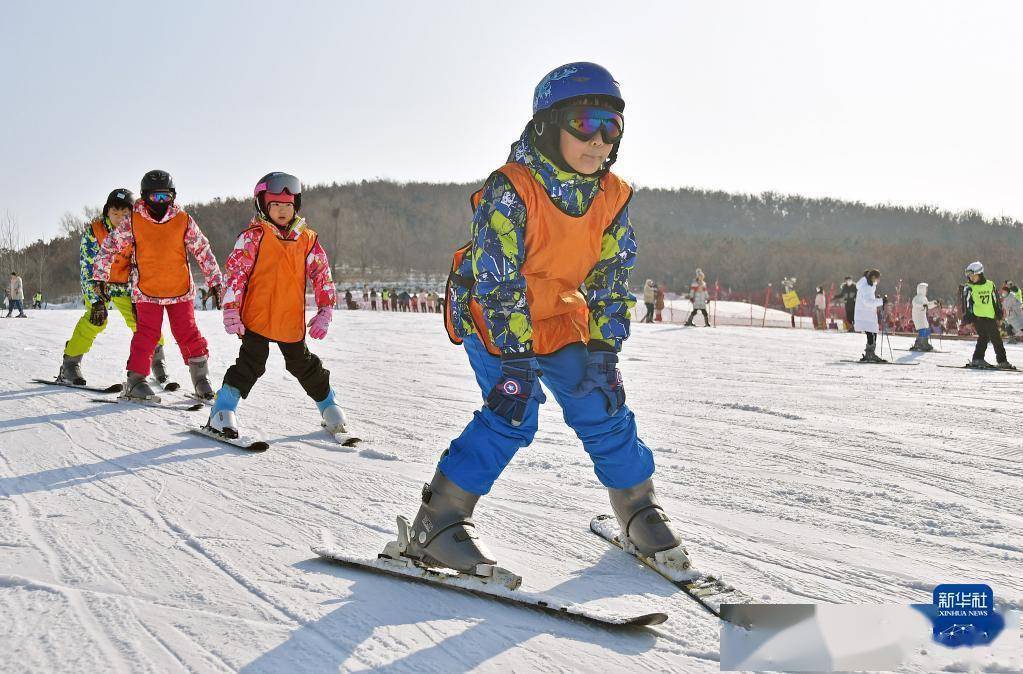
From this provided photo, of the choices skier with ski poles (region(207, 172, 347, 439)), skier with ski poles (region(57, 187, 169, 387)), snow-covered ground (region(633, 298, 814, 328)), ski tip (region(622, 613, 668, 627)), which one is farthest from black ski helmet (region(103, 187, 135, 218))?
snow-covered ground (region(633, 298, 814, 328))

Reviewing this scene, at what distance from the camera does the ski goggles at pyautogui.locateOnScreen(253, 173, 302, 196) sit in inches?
181

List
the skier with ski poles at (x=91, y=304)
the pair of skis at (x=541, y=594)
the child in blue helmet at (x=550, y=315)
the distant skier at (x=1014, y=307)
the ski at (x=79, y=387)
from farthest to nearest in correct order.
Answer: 1. the distant skier at (x=1014, y=307)
2. the skier with ski poles at (x=91, y=304)
3. the ski at (x=79, y=387)
4. the child in blue helmet at (x=550, y=315)
5. the pair of skis at (x=541, y=594)

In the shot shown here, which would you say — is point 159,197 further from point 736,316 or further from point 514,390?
point 736,316

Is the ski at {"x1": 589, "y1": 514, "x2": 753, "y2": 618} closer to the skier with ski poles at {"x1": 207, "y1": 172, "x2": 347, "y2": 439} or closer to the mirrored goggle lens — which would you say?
the mirrored goggle lens

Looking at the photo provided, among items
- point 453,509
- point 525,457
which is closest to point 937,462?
point 525,457

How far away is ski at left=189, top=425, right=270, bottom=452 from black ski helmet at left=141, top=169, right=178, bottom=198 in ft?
7.00

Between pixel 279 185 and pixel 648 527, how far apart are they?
3.18 metres

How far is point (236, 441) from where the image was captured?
14.7ft

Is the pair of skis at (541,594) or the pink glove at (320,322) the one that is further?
the pink glove at (320,322)

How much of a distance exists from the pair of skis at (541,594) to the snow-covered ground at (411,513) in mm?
34

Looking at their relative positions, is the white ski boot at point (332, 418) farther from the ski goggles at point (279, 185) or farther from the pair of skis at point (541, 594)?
→ the pair of skis at point (541, 594)

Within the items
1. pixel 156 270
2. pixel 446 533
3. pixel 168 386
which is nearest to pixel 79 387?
pixel 168 386

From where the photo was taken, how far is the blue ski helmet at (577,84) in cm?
241

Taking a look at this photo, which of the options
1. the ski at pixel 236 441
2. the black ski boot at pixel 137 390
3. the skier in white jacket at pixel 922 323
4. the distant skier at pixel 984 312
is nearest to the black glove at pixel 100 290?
the black ski boot at pixel 137 390
